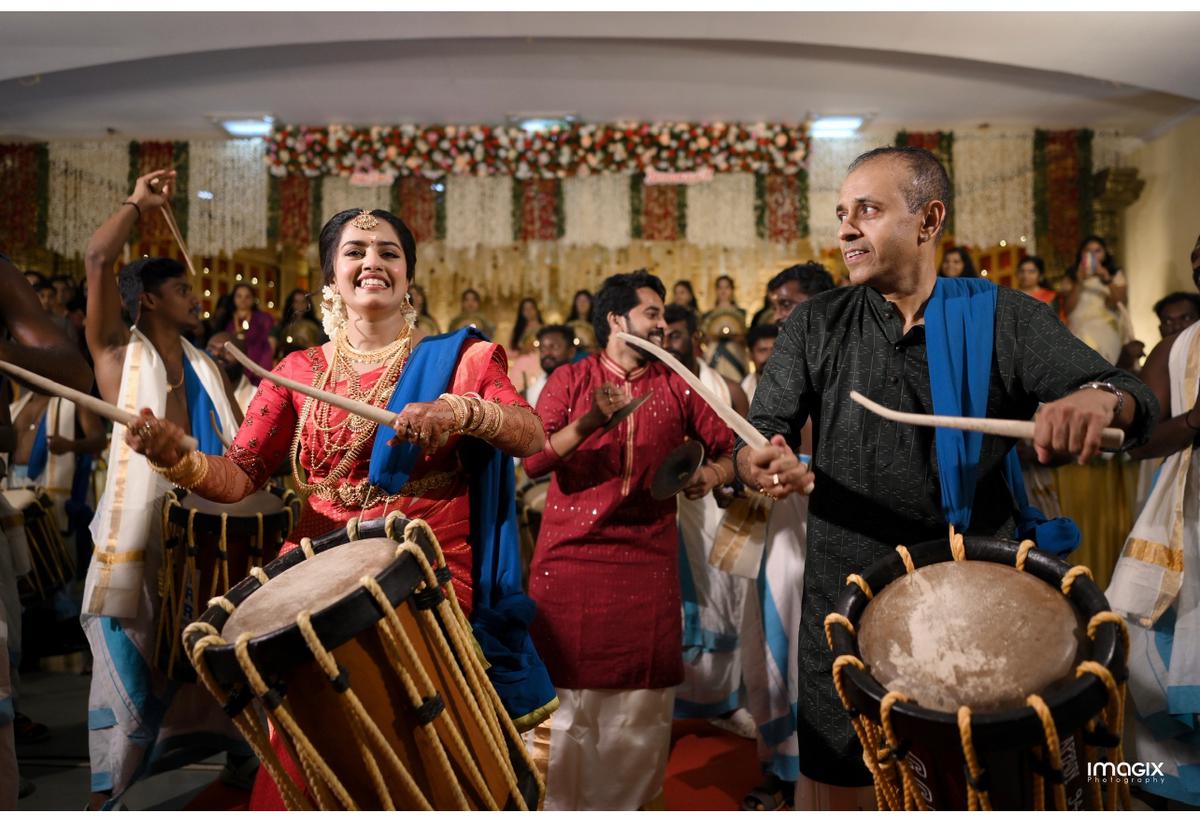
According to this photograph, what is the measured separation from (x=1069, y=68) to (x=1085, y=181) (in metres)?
3.66

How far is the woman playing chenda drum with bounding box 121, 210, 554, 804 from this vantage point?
7.25 feet

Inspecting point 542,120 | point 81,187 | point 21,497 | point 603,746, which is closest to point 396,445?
point 603,746

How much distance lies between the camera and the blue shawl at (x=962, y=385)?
200cm

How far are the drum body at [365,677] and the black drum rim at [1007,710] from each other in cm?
70

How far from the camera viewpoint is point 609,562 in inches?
131

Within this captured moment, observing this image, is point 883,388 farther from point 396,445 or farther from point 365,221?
point 365,221

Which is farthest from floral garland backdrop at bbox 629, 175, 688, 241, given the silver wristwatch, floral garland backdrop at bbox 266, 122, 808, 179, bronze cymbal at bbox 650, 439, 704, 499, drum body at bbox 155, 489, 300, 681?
the silver wristwatch

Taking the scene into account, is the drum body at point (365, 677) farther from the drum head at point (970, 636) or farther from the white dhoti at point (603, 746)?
the white dhoti at point (603, 746)

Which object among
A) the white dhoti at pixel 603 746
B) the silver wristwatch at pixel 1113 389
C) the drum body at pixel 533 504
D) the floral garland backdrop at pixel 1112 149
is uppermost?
the floral garland backdrop at pixel 1112 149

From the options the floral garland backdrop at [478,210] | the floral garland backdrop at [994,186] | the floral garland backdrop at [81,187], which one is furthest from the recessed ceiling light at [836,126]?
the floral garland backdrop at [81,187]

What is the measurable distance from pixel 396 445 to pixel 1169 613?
264 cm

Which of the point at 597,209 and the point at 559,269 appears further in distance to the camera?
the point at 559,269

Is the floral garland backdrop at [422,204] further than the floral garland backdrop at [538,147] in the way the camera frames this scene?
Yes

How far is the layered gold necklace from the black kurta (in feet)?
2.91
